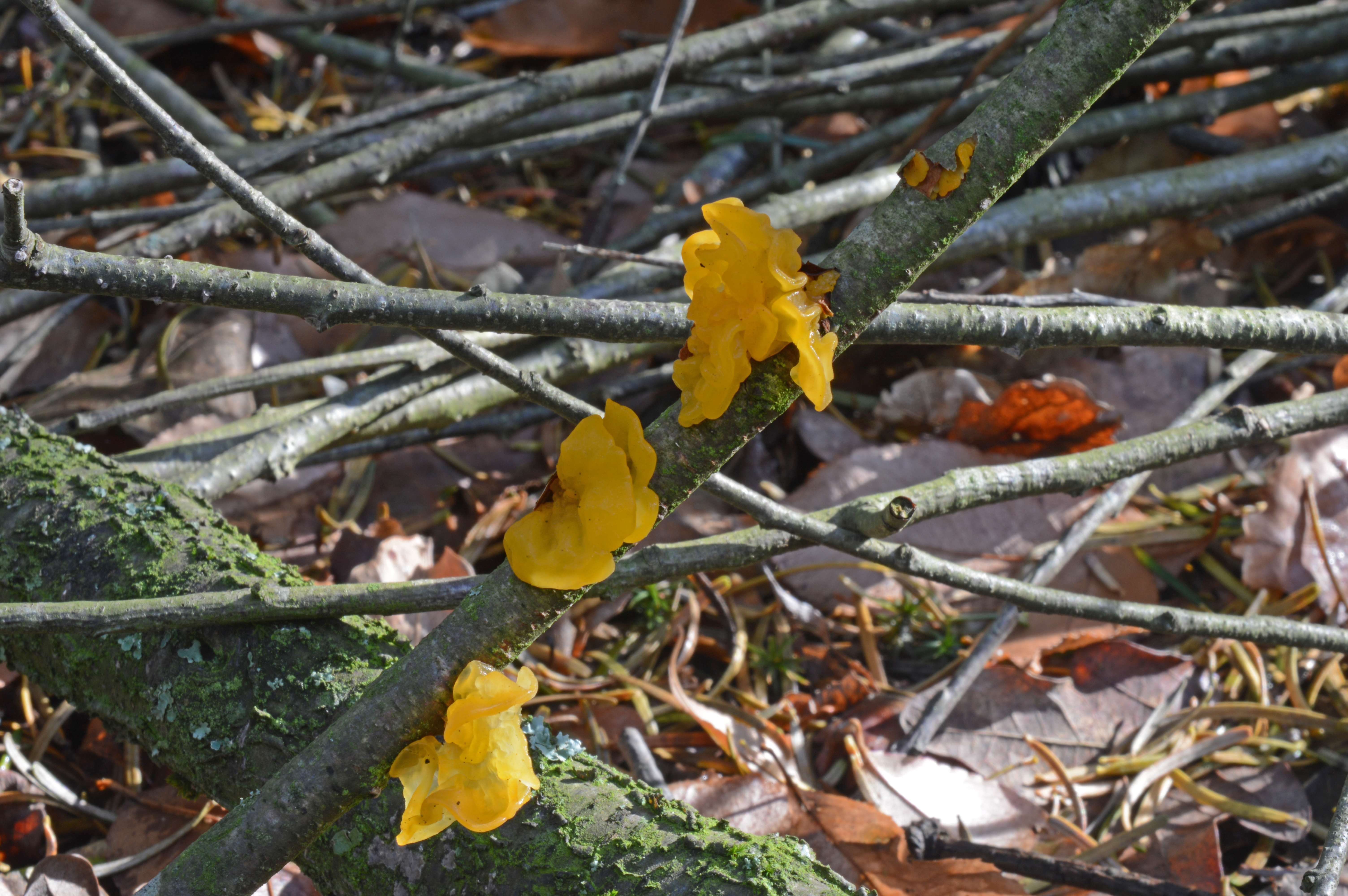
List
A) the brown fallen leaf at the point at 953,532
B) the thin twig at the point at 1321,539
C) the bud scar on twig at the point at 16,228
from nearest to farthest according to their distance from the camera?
1. the bud scar on twig at the point at 16,228
2. the thin twig at the point at 1321,539
3. the brown fallen leaf at the point at 953,532

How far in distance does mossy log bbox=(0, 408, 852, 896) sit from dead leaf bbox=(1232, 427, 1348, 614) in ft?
5.49

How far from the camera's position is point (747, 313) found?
116cm

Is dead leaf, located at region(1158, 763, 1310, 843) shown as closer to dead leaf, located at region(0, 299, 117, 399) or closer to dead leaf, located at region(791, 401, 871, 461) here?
dead leaf, located at region(791, 401, 871, 461)

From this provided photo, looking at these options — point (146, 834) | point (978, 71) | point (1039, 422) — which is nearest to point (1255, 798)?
point (1039, 422)

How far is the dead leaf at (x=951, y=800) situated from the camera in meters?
1.84

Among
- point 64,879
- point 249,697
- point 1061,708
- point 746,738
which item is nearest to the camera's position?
point 249,697

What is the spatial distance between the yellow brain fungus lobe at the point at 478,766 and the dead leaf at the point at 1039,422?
179 cm

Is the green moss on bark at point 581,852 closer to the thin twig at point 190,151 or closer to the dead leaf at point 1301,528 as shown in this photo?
the thin twig at point 190,151

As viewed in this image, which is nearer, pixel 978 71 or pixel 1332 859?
pixel 1332 859

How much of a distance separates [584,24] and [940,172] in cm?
300

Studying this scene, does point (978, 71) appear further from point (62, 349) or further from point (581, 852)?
point (62, 349)

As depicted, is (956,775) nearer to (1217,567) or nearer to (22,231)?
(1217,567)

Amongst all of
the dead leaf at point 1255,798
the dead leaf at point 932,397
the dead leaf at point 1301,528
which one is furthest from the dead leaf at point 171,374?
the dead leaf at point 1301,528

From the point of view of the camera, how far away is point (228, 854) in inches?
49.4
